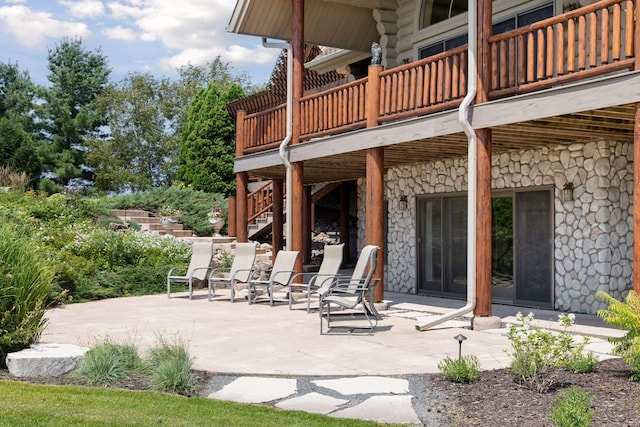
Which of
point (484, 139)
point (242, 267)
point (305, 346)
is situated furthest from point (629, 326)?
point (242, 267)

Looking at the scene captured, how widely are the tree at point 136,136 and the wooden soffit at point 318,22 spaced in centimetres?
1960

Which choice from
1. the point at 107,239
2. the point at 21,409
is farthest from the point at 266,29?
the point at 21,409

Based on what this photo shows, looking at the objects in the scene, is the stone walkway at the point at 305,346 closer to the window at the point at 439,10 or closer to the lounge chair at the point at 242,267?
the lounge chair at the point at 242,267

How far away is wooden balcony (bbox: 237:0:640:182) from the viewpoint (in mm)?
8023

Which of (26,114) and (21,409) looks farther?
(26,114)

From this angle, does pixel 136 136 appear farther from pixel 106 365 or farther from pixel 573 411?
pixel 573 411

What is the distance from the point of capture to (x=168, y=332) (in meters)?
9.11

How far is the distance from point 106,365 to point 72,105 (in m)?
37.9

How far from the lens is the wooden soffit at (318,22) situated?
46.3ft

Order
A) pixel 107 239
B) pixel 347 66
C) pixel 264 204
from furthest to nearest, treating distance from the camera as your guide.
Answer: pixel 264 204, pixel 347 66, pixel 107 239

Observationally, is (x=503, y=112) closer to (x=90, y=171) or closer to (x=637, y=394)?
(x=637, y=394)

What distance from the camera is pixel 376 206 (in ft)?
37.3

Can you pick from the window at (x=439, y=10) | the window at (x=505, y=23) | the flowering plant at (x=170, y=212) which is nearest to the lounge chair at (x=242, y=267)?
the window at (x=505, y=23)

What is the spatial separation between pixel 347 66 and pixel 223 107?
1013cm
